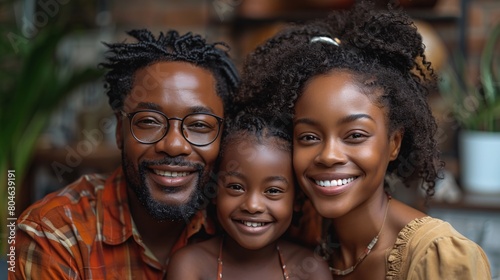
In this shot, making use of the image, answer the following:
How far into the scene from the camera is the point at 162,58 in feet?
6.32

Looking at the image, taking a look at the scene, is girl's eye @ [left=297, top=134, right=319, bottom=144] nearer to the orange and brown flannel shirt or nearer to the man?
the man

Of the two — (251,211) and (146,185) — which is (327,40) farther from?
(146,185)

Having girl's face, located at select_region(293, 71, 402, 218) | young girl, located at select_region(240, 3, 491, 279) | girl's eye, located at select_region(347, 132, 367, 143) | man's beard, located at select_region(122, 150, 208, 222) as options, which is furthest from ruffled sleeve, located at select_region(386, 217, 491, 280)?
man's beard, located at select_region(122, 150, 208, 222)

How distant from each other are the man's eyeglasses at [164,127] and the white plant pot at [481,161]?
173cm

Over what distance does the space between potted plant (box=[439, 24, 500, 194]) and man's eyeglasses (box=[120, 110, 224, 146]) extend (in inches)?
67.5

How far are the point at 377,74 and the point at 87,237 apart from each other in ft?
2.90

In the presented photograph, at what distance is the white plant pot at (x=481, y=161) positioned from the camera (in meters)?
3.15

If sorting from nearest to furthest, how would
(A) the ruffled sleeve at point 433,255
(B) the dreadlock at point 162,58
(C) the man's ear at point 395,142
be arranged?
(A) the ruffled sleeve at point 433,255, (C) the man's ear at point 395,142, (B) the dreadlock at point 162,58

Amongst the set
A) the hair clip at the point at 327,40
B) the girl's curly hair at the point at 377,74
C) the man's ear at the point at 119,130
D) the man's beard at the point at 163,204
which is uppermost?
the hair clip at the point at 327,40

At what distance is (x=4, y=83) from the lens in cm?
326

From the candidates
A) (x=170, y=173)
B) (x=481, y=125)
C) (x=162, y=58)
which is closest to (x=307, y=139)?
(x=170, y=173)

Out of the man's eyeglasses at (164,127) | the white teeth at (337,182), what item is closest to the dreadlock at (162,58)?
the man's eyeglasses at (164,127)

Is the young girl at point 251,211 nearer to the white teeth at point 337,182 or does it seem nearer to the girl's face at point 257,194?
the girl's face at point 257,194

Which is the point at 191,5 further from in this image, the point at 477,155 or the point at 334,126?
the point at 334,126
